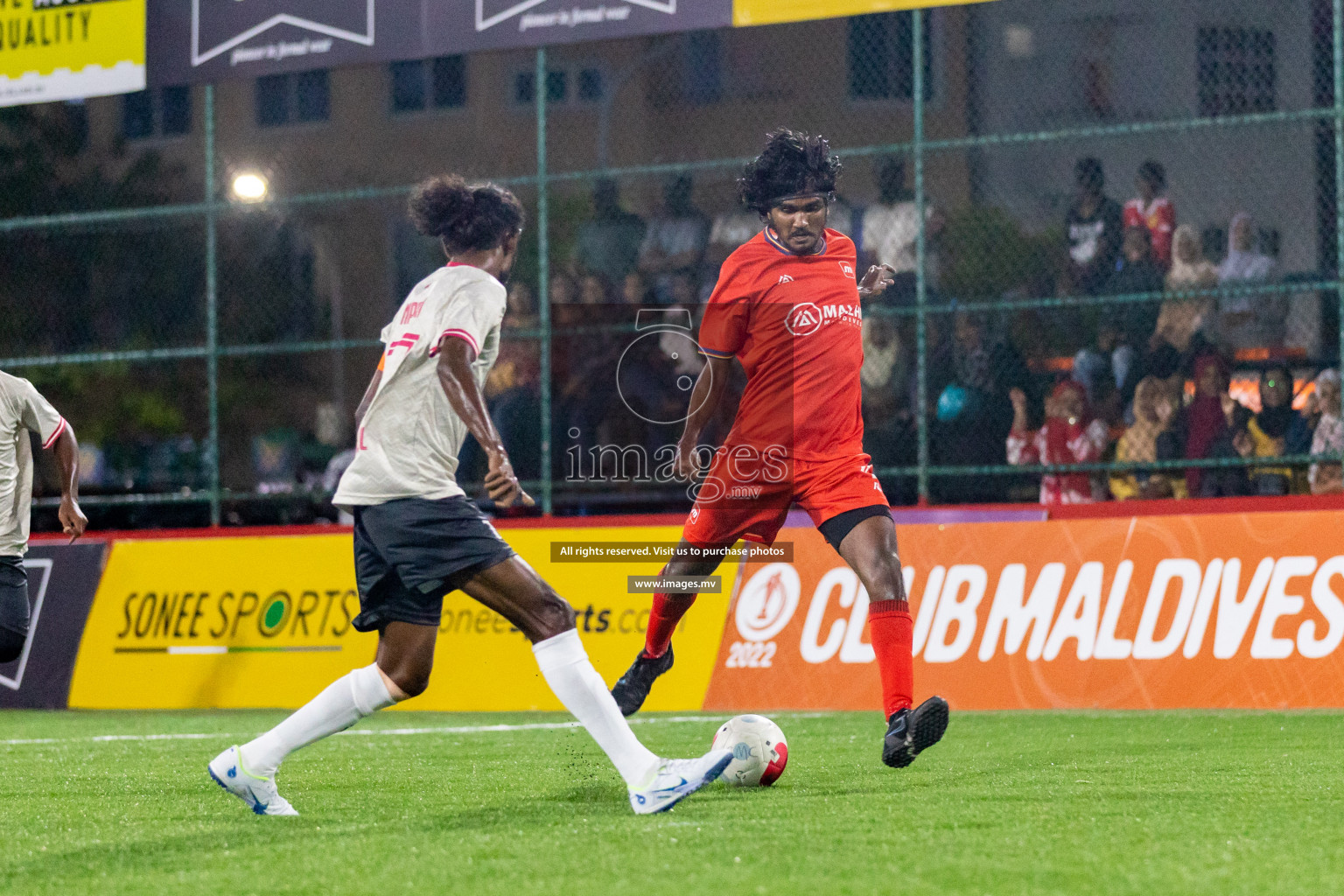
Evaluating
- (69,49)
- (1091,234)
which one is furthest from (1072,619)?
(69,49)

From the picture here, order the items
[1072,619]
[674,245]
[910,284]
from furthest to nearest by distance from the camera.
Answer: [674,245]
[910,284]
[1072,619]

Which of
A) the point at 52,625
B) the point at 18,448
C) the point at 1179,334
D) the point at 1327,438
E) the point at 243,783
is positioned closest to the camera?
the point at 243,783

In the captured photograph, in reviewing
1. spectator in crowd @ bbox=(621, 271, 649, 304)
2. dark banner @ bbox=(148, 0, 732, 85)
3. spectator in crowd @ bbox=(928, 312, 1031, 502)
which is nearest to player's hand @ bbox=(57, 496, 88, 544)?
dark banner @ bbox=(148, 0, 732, 85)

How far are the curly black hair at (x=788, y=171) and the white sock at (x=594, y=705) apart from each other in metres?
2.44

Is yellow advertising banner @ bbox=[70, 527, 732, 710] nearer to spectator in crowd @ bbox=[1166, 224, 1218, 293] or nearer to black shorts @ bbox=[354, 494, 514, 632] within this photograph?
spectator in crowd @ bbox=[1166, 224, 1218, 293]

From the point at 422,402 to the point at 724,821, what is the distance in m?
1.62

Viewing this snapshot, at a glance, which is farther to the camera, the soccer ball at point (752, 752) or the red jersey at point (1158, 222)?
the red jersey at point (1158, 222)

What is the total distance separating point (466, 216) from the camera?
6.00 m

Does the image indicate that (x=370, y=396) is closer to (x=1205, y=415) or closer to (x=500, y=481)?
(x=500, y=481)

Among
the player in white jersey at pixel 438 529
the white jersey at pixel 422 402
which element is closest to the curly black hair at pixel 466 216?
the player in white jersey at pixel 438 529

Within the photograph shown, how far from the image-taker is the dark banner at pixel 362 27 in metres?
12.2

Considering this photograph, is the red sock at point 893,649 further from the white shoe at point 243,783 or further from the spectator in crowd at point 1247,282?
the spectator in crowd at point 1247,282

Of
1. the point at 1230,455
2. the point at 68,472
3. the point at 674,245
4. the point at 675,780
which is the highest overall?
the point at 674,245

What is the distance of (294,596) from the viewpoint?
12062 mm
